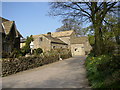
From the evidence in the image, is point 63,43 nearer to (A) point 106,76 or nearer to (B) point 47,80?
(B) point 47,80

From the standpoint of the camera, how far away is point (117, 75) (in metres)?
5.57

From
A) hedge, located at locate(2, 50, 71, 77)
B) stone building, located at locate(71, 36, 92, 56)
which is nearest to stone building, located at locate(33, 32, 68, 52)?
stone building, located at locate(71, 36, 92, 56)

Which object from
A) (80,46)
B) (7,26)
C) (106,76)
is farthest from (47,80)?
(80,46)

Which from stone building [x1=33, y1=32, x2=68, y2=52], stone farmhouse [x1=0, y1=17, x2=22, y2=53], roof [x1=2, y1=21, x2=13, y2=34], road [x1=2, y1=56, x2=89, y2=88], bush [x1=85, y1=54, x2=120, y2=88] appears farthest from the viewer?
stone building [x1=33, y1=32, x2=68, y2=52]

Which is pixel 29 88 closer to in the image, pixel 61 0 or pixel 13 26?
pixel 61 0

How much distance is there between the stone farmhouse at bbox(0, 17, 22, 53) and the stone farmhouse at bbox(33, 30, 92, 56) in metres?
14.6

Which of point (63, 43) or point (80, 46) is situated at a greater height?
Result: point (63, 43)

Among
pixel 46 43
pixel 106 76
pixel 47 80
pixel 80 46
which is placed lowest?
pixel 47 80

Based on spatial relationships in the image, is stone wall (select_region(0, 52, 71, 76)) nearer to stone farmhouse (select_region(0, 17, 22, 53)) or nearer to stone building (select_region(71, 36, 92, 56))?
stone farmhouse (select_region(0, 17, 22, 53))

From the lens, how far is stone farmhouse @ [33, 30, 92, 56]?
3594 cm

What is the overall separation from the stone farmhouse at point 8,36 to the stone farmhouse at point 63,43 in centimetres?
1456

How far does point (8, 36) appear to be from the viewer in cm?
1958

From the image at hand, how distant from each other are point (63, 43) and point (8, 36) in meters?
24.6

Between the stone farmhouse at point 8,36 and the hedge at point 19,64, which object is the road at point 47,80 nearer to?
the hedge at point 19,64
